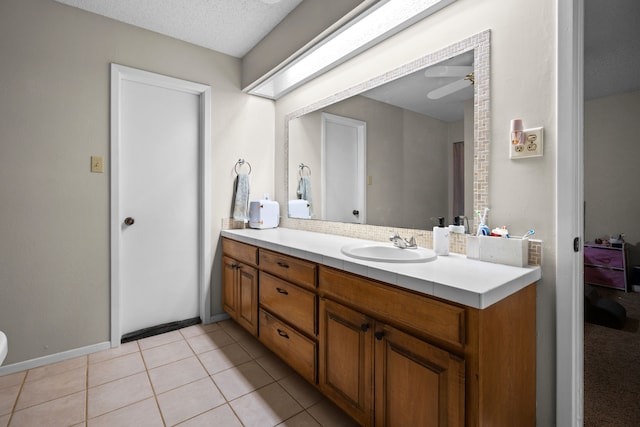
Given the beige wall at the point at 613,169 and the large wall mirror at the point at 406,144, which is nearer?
the large wall mirror at the point at 406,144

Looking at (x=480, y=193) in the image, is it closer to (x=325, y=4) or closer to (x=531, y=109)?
(x=531, y=109)

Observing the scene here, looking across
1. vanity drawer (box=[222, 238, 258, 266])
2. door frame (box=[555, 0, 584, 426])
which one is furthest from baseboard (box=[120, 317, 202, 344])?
door frame (box=[555, 0, 584, 426])

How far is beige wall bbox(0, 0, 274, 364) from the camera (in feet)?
6.03

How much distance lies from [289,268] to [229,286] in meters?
1.02

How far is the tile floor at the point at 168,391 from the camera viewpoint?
147 centimetres

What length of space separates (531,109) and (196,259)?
2563 millimetres

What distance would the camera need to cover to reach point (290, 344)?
1.74m

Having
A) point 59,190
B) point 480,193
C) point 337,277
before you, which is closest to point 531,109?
point 480,193

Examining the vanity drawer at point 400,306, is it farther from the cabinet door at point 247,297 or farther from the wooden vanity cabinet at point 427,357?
the cabinet door at point 247,297

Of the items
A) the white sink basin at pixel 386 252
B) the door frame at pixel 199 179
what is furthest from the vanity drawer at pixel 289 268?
the door frame at pixel 199 179

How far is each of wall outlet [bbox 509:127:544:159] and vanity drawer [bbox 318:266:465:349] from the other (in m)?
0.77

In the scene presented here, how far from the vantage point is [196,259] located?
263 centimetres

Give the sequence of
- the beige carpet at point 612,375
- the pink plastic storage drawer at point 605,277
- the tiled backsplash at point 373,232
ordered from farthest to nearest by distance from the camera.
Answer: the pink plastic storage drawer at point 605,277 < the beige carpet at point 612,375 < the tiled backsplash at point 373,232

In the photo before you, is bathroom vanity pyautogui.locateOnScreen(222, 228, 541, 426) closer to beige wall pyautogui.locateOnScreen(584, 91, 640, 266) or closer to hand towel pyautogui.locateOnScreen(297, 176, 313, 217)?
hand towel pyautogui.locateOnScreen(297, 176, 313, 217)
